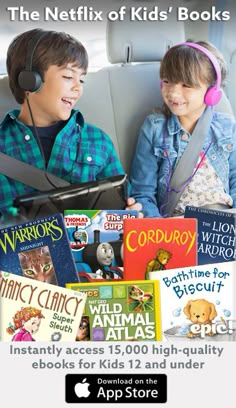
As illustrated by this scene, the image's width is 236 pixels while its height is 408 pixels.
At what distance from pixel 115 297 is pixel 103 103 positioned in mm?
612

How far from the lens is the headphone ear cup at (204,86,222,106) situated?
6.56 ft

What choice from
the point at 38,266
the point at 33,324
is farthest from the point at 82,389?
the point at 38,266

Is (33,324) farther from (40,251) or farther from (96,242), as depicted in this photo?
(96,242)

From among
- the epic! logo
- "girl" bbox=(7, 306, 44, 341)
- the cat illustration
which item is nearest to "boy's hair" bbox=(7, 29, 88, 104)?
the cat illustration

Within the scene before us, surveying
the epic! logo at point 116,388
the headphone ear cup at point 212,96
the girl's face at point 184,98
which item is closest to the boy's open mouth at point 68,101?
the girl's face at point 184,98

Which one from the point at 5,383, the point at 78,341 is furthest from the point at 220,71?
the point at 5,383

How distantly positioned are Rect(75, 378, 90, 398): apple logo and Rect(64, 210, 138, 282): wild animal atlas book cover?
269mm

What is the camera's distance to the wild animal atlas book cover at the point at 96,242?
6.02 feet

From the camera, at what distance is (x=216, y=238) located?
180 cm

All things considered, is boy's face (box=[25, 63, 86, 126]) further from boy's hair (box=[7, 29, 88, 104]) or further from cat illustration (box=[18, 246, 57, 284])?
cat illustration (box=[18, 246, 57, 284])

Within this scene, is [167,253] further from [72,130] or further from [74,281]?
[72,130]

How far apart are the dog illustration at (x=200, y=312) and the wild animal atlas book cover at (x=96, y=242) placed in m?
0.22

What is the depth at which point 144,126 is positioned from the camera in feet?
6.67

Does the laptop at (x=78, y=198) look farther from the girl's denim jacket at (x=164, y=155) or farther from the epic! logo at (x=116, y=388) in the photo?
the epic! logo at (x=116, y=388)
